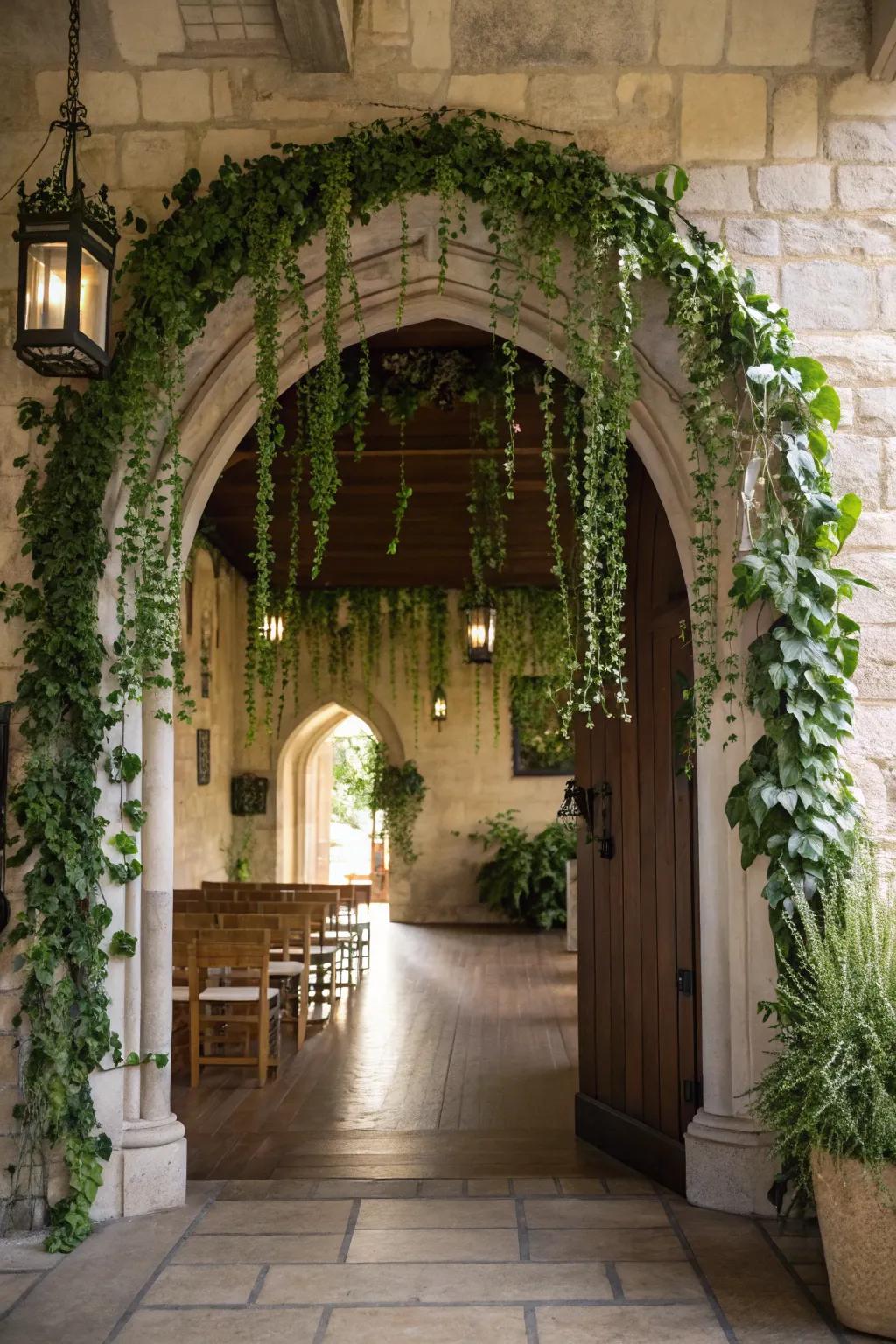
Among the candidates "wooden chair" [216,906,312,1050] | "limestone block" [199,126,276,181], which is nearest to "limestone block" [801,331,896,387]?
"limestone block" [199,126,276,181]

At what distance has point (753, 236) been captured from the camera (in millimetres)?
4055

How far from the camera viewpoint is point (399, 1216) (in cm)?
377

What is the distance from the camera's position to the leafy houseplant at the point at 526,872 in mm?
12438

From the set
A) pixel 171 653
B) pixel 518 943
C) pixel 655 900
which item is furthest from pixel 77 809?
pixel 518 943

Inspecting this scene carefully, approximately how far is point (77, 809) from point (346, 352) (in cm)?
264

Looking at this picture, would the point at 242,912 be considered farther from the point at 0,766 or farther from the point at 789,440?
the point at 789,440

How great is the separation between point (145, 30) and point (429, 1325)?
4.15m

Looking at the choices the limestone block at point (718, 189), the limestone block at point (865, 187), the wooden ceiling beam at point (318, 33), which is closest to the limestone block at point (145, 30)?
the wooden ceiling beam at point (318, 33)

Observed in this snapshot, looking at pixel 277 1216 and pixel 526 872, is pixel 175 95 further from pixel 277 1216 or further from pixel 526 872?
pixel 526 872

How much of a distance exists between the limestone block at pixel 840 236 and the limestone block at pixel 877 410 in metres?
0.43

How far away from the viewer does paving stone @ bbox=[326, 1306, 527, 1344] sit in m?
2.90

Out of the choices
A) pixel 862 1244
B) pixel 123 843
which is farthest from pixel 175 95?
pixel 862 1244

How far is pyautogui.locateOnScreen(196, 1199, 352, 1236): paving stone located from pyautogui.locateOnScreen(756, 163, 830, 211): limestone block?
11.9ft

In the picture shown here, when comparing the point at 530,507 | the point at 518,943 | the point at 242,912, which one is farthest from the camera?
the point at 518,943
